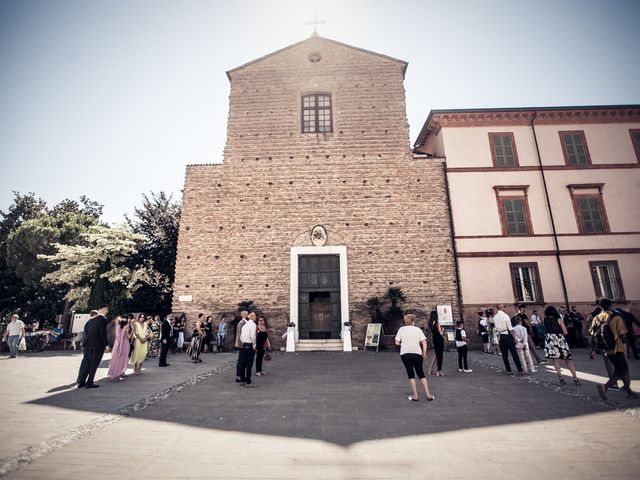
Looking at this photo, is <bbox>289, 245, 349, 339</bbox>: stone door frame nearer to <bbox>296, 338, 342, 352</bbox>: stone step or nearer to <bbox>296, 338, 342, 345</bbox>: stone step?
<bbox>296, 338, 342, 345</bbox>: stone step

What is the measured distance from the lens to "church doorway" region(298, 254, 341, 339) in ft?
46.9

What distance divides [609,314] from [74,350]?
19664mm

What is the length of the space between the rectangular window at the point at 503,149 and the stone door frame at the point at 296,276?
8.82 m

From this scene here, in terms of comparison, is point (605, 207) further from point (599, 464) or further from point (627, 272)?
point (599, 464)

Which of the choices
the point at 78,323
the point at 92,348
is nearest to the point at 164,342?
the point at 92,348

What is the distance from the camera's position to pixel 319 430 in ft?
13.9

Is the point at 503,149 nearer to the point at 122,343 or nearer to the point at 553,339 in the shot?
the point at 553,339

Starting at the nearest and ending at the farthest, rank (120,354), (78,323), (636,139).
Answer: (120,354), (78,323), (636,139)

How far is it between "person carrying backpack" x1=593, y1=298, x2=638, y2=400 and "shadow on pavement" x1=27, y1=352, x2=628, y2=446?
0.83 metres

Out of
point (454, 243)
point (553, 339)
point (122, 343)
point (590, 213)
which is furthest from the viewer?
point (590, 213)

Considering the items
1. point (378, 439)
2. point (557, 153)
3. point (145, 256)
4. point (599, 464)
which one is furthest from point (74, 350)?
point (557, 153)

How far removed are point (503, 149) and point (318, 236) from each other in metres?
10.2

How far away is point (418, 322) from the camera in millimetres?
13758

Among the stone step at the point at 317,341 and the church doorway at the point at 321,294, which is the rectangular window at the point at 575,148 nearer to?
the church doorway at the point at 321,294
